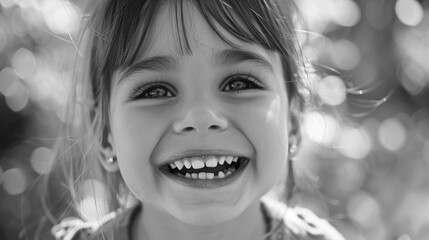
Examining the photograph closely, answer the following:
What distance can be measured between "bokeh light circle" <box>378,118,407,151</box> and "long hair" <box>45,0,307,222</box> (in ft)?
1.97

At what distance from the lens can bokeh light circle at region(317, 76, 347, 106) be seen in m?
1.92

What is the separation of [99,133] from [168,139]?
0.94 ft

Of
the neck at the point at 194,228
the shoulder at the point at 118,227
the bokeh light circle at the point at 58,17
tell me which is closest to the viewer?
the neck at the point at 194,228

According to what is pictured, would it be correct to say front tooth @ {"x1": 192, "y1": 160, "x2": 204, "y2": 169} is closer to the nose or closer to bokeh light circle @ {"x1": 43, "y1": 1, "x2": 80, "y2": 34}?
the nose

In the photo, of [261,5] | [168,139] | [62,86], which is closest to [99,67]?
[168,139]

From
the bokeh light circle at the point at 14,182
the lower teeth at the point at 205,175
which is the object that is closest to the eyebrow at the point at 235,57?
the lower teeth at the point at 205,175

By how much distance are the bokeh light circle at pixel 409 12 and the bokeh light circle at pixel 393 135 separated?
288 millimetres

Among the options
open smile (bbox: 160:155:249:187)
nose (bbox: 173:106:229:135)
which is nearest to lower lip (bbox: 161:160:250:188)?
open smile (bbox: 160:155:249:187)

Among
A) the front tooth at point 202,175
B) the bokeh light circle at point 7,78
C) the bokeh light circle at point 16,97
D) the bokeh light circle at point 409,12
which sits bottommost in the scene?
the bokeh light circle at point 409,12

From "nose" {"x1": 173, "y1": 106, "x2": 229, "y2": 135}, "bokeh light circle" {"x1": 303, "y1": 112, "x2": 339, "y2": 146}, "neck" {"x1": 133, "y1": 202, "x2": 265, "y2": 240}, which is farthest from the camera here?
"bokeh light circle" {"x1": 303, "y1": 112, "x2": 339, "y2": 146}

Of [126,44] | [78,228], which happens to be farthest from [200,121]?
[78,228]

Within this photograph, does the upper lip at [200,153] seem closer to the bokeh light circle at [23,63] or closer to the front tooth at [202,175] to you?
the front tooth at [202,175]

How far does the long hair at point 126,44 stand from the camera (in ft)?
4.34

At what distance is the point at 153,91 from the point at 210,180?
0.64 ft
